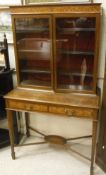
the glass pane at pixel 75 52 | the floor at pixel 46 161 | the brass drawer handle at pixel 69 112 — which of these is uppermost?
the glass pane at pixel 75 52

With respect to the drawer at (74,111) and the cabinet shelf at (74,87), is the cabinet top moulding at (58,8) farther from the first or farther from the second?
the drawer at (74,111)

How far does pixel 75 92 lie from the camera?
206cm

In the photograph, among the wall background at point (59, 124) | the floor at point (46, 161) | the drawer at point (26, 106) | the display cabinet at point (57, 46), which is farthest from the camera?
the wall background at point (59, 124)

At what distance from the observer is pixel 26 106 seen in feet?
6.70

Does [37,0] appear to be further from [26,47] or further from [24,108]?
[24,108]

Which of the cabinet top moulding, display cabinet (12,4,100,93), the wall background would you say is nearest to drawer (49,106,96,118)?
display cabinet (12,4,100,93)

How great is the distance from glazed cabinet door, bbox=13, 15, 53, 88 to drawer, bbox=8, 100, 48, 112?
0.25 metres

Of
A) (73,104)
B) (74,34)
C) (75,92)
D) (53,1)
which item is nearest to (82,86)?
(75,92)

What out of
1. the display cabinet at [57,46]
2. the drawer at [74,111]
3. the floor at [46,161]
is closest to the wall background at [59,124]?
the floor at [46,161]

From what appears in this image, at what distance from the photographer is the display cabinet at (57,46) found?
1856mm

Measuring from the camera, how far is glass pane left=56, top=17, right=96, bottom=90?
192 centimetres

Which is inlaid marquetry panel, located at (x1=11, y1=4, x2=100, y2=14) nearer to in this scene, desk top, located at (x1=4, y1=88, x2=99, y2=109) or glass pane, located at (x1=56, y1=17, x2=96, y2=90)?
glass pane, located at (x1=56, y1=17, x2=96, y2=90)

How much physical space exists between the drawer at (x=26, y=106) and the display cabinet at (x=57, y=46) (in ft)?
0.79

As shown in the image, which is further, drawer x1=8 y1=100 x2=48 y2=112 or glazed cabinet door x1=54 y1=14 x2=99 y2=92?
drawer x1=8 y1=100 x2=48 y2=112
